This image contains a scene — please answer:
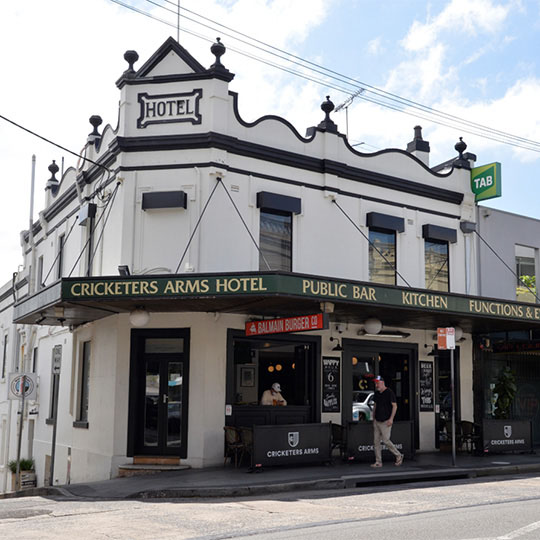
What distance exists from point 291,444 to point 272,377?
163 inches

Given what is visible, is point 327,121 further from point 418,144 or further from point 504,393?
point 504,393

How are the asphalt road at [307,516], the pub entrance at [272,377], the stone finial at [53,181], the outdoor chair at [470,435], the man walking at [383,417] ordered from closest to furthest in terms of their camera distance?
the asphalt road at [307,516] < the man walking at [383,417] < the pub entrance at [272,377] < the outdoor chair at [470,435] < the stone finial at [53,181]

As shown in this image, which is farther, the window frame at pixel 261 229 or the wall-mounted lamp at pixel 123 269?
the window frame at pixel 261 229

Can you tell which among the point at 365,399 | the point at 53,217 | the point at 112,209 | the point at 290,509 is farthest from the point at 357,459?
the point at 53,217

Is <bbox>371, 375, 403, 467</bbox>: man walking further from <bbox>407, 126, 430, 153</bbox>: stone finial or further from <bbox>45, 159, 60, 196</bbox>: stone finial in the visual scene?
<bbox>45, 159, 60, 196</bbox>: stone finial

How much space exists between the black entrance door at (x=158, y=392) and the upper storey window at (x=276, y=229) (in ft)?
8.84

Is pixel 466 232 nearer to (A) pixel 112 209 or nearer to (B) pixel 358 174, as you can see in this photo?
(B) pixel 358 174

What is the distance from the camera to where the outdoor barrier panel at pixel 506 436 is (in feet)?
57.0

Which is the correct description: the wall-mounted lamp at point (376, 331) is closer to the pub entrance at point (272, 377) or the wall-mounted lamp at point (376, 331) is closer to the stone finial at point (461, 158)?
the pub entrance at point (272, 377)

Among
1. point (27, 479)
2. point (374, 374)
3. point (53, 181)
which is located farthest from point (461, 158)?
point (27, 479)

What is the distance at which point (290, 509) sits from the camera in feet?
33.4

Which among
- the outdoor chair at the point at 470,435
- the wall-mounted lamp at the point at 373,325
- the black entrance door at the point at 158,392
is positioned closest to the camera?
the black entrance door at the point at 158,392

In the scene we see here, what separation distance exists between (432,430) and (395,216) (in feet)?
18.3

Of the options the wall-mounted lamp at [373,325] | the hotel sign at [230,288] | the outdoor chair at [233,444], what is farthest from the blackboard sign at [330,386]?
the hotel sign at [230,288]
